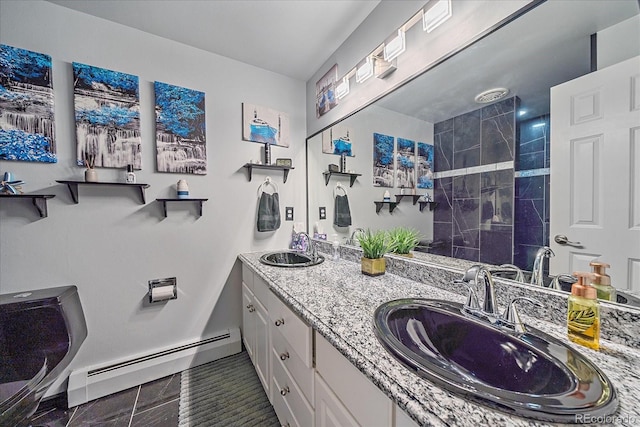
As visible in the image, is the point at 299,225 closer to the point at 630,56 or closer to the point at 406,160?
the point at 406,160

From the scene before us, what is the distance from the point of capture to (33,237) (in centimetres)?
132

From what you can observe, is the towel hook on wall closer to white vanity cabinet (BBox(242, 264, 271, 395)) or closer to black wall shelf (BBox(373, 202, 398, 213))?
white vanity cabinet (BBox(242, 264, 271, 395))

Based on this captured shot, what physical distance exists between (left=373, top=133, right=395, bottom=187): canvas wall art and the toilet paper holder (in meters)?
1.59

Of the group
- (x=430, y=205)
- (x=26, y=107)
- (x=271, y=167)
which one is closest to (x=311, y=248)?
(x=271, y=167)

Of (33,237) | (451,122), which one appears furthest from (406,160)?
(33,237)

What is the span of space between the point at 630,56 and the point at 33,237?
103 inches

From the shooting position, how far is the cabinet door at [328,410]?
67 cm

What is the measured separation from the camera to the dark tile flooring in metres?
1.27

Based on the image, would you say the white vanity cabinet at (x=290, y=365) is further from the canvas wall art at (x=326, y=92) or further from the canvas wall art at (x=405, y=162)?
the canvas wall art at (x=326, y=92)

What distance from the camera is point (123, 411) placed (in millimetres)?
1353

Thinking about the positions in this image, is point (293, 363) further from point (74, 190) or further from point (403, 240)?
point (74, 190)

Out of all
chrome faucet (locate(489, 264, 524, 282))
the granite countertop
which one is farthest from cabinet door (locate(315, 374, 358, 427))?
chrome faucet (locate(489, 264, 524, 282))

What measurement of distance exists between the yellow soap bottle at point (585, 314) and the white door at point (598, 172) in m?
0.13

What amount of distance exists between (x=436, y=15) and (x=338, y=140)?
0.91 metres
